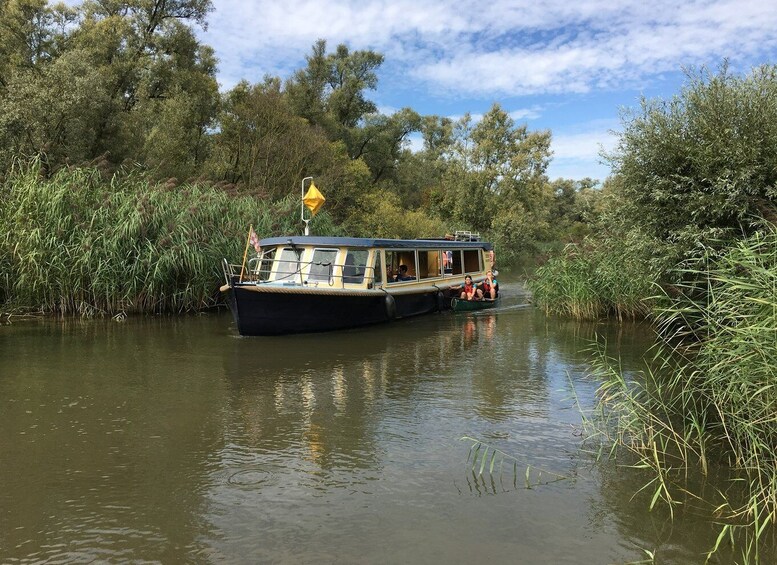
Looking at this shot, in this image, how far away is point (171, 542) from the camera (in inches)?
161

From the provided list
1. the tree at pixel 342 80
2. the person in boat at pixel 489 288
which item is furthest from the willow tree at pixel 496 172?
the person in boat at pixel 489 288

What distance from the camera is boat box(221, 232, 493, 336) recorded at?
11930 millimetres

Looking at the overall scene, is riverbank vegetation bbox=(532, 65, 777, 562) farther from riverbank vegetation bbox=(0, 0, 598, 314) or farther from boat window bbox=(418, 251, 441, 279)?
riverbank vegetation bbox=(0, 0, 598, 314)

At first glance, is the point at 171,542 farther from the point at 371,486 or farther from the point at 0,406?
the point at 0,406

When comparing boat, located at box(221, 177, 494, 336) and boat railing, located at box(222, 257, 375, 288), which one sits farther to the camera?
boat railing, located at box(222, 257, 375, 288)

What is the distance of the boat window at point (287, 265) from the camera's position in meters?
13.4

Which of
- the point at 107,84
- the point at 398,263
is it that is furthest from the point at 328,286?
the point at 107,84

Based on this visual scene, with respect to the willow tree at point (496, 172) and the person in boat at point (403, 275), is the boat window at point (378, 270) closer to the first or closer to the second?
the person in boat at point (403, 275)

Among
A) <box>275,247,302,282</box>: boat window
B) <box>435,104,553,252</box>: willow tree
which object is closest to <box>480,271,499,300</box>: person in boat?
<box>275,247,302,282</box>: boat window

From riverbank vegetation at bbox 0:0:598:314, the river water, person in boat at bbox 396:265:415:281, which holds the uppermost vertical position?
riverbank vegetation at bbox 0:0:598:314

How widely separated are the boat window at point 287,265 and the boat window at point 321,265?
357 mm

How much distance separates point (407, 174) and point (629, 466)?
1772 inches

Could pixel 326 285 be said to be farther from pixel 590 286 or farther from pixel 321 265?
pixel 590 286

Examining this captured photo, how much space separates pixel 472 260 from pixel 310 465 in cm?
1435
